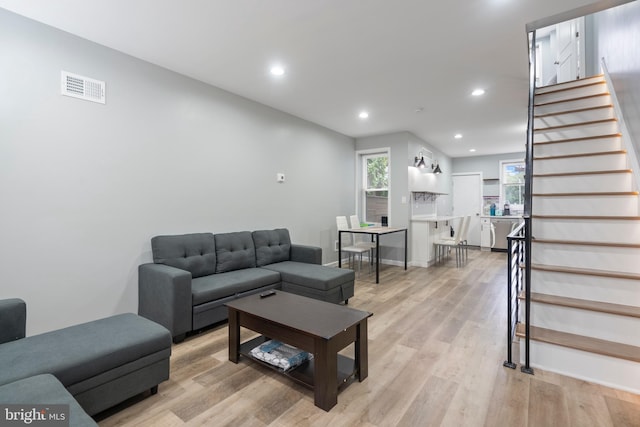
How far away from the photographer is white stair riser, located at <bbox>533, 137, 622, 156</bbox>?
2.97 m

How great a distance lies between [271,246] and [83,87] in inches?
99.4

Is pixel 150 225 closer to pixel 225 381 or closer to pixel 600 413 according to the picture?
pixel 225 381

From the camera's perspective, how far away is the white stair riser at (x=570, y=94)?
3.61 metres

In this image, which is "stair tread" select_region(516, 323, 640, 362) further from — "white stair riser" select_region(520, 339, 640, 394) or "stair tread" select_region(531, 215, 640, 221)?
"stair tread" select_region(531, 215, 640, 221)

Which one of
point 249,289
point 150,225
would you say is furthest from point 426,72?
point 150,225

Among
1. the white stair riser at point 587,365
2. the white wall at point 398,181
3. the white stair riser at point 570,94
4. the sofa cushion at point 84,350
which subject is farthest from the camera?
the white wall at point 398,181

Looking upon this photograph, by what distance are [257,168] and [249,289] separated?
70.9 inches

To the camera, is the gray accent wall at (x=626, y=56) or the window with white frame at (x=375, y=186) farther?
the window with white frame at (x=375, y=186)

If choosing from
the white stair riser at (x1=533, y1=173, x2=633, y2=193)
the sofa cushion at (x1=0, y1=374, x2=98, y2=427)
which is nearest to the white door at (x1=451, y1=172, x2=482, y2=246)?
the white stair riser at (x1=533, y1=173, x2=633, y2=193)

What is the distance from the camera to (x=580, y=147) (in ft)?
10.2

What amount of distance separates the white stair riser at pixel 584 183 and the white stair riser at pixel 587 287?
0.92 m

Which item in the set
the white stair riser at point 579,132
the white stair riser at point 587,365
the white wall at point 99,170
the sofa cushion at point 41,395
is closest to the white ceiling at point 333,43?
the white wall at point 99,170

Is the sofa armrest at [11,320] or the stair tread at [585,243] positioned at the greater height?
the stair tread at [585,243]

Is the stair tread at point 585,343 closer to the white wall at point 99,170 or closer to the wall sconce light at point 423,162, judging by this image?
the white wall at point 99,170
